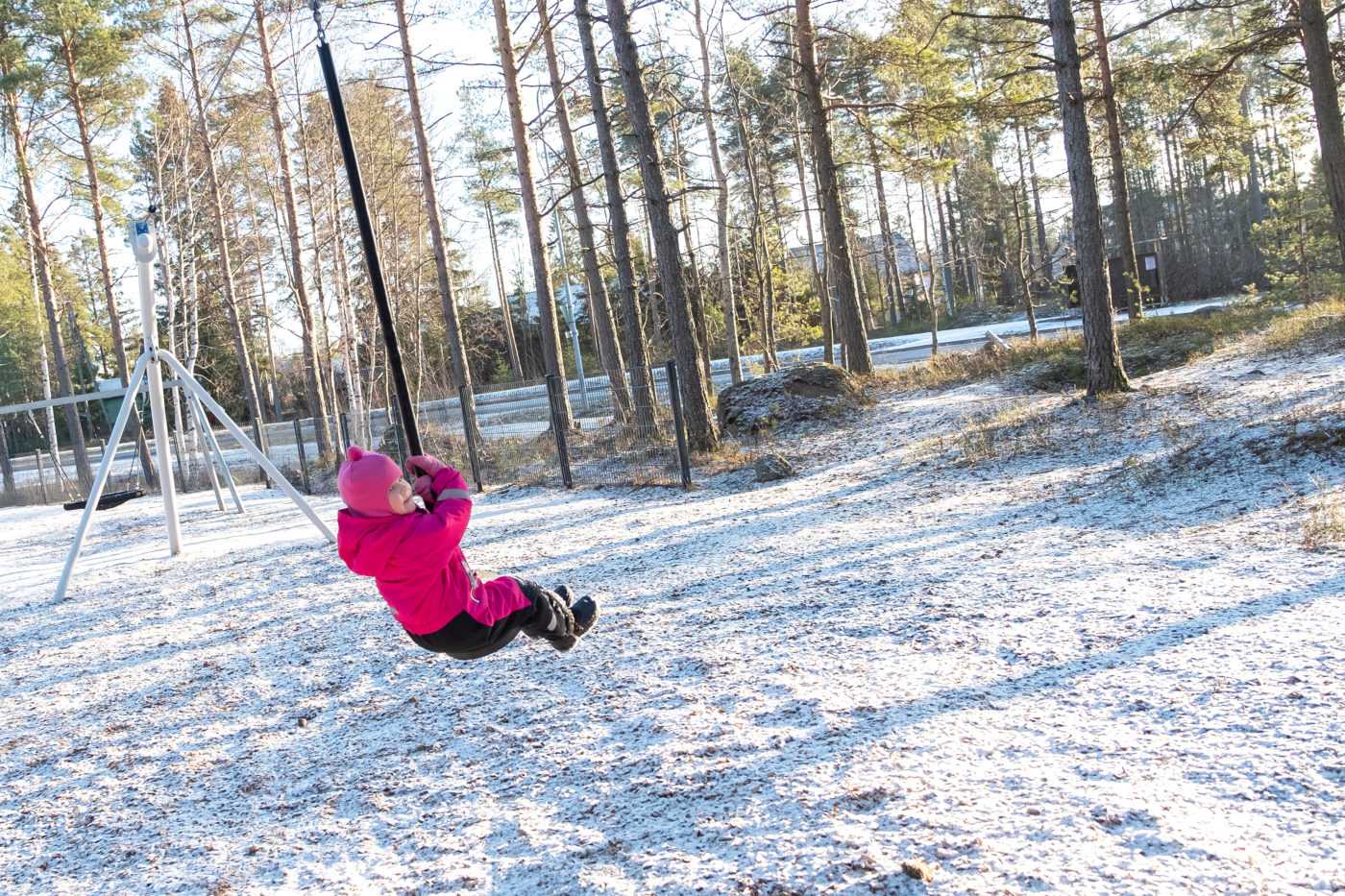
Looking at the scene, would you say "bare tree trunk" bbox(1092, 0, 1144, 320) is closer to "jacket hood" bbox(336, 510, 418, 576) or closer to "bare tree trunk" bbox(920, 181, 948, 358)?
"bare tree trunk" bbox(920, 181, 948, 358)

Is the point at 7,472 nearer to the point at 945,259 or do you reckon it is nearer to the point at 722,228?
the point at 722,228

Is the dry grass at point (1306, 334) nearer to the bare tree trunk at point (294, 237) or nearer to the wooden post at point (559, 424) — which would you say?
the wooden post at point (559, 424)

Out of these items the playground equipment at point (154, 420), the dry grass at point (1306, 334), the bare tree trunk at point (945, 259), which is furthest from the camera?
the bare tree trunk at point (945, 259)

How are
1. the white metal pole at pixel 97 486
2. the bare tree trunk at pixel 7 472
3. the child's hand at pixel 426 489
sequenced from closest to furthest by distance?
the child's hand at pixel 426 489
the white metal pole at pixel 97 486
the bare tree trunk at pixel 7 472

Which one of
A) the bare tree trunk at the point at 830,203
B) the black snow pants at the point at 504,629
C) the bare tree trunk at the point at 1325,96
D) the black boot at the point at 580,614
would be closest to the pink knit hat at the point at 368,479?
the black snow pants at the point at 504,629

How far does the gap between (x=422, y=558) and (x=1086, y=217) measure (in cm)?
996

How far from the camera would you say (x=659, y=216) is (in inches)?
432

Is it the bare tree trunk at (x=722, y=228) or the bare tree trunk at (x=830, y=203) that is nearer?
the bare tree trunk at (x=830, y=203)

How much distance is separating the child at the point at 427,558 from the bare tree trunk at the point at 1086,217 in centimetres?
919

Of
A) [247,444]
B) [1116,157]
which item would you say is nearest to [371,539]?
[247,444]

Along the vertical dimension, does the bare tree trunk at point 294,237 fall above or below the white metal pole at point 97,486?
above

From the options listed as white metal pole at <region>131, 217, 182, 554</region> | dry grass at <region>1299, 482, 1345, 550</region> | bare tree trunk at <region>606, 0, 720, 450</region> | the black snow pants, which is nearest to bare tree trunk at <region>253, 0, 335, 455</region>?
bare tree trunk at <region>606, 0, 720, 450</region>

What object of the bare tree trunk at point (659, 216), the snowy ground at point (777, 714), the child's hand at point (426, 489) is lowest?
the snowy ground at point (777, 714)

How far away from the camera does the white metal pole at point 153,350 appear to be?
6840 millimetres
